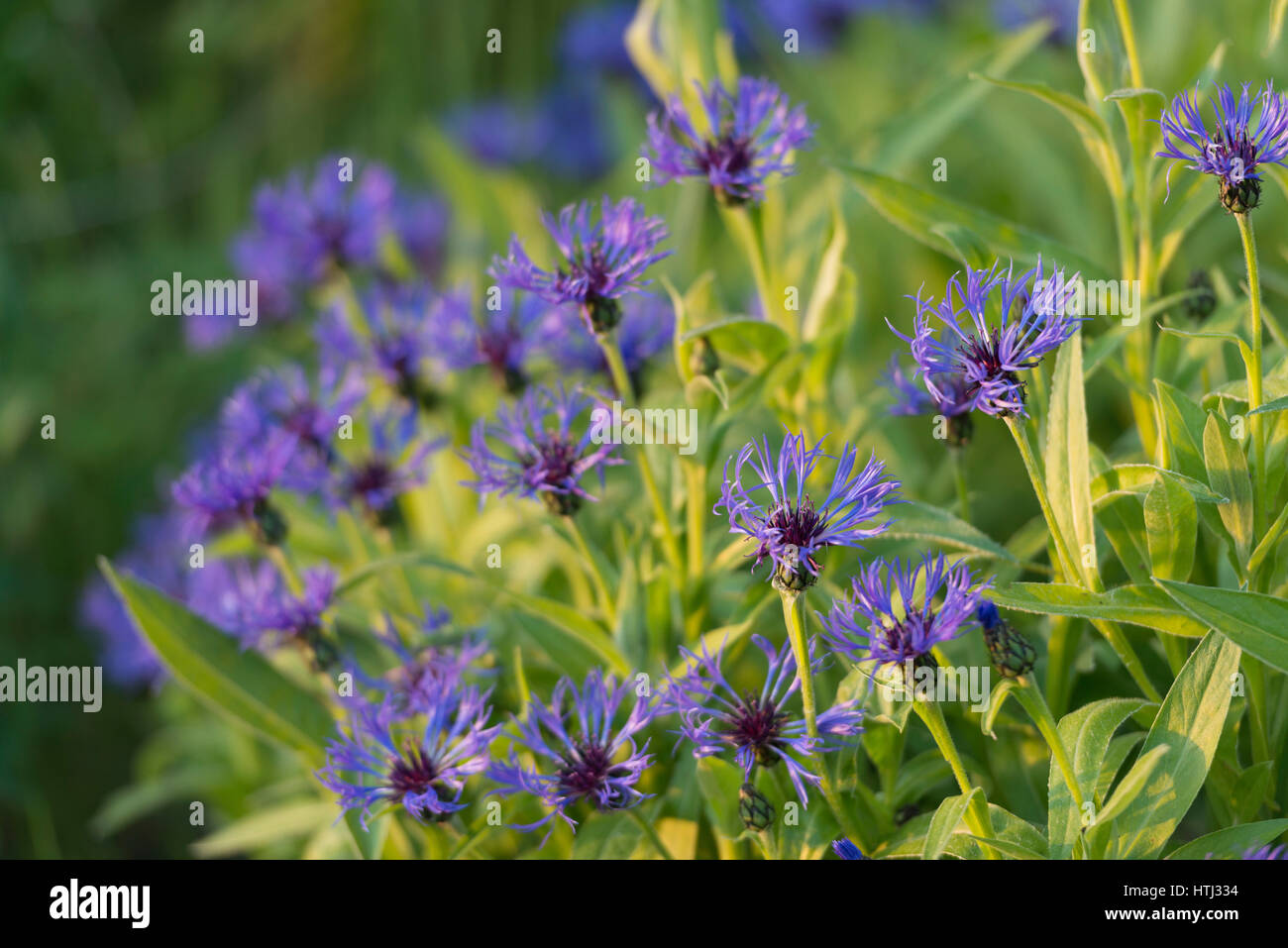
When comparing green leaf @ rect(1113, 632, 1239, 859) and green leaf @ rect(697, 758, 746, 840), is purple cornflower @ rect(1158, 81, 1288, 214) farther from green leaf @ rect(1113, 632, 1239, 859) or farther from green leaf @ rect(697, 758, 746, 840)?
green leaf @ rect(697, 758, 746, 840)

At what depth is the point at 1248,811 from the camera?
1127 millimetres

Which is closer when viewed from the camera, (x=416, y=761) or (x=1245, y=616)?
(x=1245, y=616)

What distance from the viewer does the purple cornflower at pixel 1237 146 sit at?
1.02 meters

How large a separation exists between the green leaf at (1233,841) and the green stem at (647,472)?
1.91 ft

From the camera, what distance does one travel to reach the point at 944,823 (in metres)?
0.99

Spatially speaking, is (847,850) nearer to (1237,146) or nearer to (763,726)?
(763,726)

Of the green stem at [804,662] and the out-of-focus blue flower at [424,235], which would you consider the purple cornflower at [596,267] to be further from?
the out-of-focus blue flower at [424,235]

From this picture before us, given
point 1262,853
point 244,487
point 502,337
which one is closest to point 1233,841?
point 1262,853

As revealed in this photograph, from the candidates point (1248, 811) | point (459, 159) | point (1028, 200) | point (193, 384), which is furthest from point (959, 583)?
point (193, 384)

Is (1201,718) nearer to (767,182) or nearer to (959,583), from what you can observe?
(959,583)

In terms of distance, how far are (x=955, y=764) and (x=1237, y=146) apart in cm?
58

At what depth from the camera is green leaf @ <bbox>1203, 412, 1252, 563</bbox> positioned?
1.08 m

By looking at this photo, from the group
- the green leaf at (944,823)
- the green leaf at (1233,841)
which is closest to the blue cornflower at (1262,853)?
the green leaf at (1233,841)

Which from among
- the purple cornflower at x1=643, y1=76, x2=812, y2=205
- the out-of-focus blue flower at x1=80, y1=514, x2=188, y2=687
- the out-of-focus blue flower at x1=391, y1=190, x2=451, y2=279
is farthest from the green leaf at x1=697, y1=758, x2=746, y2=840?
the out-of-focus blue flower at x1=391, y1=190, x2=451, y2=279
